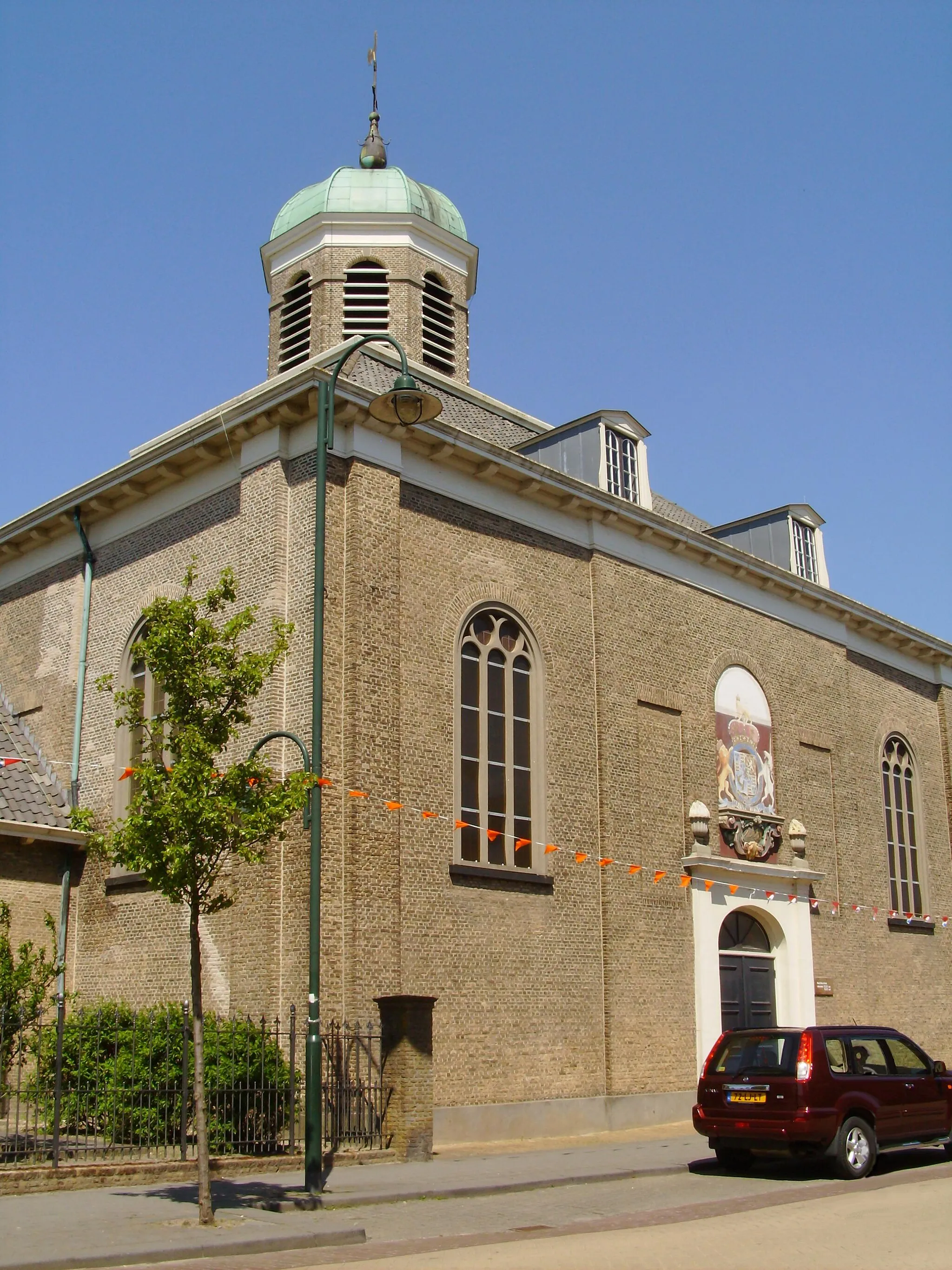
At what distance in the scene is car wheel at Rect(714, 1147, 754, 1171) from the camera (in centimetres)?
1489

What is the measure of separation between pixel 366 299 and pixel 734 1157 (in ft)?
56.5

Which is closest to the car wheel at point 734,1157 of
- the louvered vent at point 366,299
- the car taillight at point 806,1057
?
the car taillight at point 806,1057

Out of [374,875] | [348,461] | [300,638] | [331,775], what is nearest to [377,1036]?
[374,875]

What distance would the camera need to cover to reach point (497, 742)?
66.0ft

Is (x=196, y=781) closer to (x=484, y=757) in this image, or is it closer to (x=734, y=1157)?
(x=734, y=1157)

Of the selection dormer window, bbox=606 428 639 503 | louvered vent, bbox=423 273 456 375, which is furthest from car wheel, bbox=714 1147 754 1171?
louvered vent, bbox=423 273 456 375

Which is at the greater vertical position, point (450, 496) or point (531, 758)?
point (450, 496)

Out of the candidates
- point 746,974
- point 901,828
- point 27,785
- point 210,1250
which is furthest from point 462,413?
point 210,1250

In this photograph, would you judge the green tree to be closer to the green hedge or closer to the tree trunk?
the tree trunk

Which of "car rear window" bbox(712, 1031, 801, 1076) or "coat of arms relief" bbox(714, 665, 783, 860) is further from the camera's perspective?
"coat of arms relief" bbox(714, 665, 783, 860)

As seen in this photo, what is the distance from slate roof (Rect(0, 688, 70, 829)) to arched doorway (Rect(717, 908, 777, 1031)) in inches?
443

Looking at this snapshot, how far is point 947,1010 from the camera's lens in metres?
28.0

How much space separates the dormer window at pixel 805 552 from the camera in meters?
28.1

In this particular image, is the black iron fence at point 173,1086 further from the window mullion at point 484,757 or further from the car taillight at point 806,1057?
the car taillight at point 806,1057
